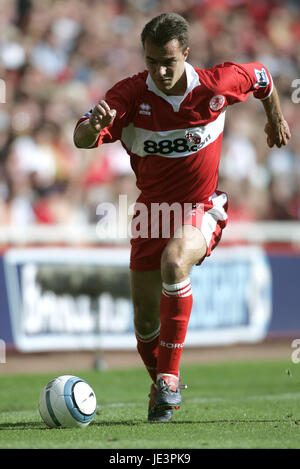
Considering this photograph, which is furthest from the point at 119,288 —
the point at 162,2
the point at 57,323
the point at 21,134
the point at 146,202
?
the point at 162,2

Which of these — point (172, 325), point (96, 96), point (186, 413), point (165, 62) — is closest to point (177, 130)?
point (165, 62)

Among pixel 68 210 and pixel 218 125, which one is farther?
pixel 68 210

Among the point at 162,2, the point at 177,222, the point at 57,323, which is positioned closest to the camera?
the point at 177,222

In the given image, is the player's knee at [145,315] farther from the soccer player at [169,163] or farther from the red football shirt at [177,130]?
the red football shirt at [177,130]

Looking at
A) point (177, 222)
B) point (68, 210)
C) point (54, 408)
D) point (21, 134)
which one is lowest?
point (54, 408)

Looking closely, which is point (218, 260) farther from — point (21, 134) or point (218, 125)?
point (218, 125)

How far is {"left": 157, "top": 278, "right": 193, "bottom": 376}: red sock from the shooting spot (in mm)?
5203

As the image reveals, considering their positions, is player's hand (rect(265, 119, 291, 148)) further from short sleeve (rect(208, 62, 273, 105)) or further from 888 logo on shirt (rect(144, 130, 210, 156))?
888 logo on shirt (rect(144, 130, 210, 156))

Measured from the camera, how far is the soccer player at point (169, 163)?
5176 mm

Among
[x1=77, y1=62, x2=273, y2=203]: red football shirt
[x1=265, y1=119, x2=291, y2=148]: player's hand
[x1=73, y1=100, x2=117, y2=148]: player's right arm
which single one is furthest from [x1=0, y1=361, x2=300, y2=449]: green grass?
[x1=265, y1=119, x2=291, y2=148]: player's hand

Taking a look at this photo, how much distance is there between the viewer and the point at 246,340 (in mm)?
11758

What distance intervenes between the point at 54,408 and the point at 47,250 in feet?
18.1

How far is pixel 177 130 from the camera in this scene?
544 centimetres

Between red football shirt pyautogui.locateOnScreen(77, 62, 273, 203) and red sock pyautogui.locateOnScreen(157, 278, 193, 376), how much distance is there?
0.67m
